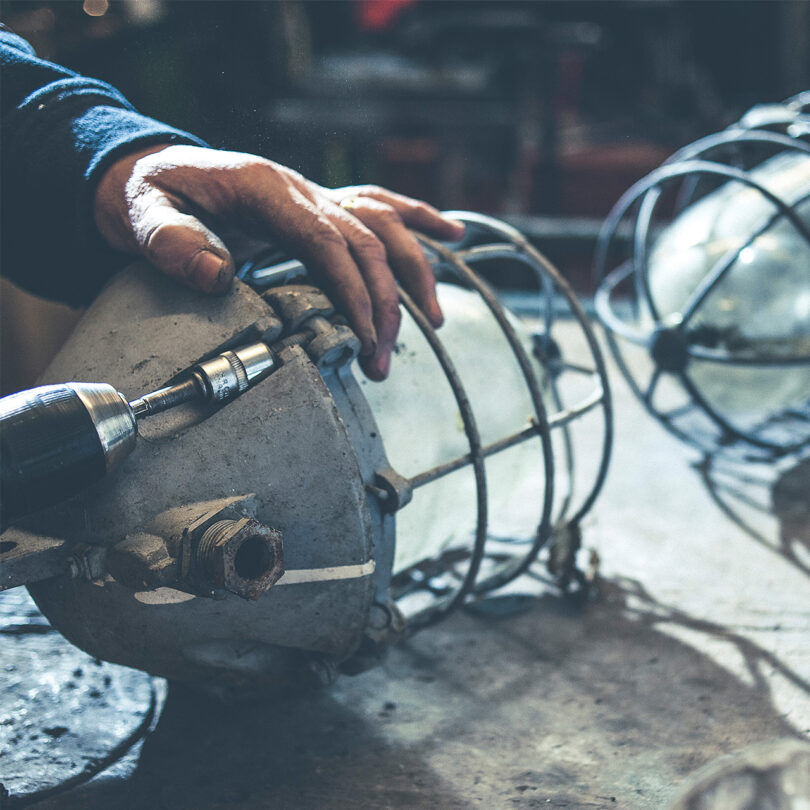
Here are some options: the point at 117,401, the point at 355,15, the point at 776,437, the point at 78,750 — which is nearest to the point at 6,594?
the point at 78,750

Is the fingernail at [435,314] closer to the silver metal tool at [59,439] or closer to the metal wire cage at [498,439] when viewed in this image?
the metal wire cage at [498,439]

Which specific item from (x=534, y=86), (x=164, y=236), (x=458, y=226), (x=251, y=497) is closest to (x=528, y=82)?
(x=534, y=86)

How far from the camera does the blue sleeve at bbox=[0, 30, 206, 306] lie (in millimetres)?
909

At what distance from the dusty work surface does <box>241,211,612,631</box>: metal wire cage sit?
85 millimetres

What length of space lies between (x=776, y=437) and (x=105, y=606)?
146 centimetres

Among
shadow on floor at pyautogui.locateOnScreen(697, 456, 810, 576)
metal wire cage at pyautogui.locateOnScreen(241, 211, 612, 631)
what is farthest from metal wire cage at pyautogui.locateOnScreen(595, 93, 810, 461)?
metal wire cage at pyautogui.locateOnScreen(241, 211, 612, 631)

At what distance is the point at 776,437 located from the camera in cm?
179

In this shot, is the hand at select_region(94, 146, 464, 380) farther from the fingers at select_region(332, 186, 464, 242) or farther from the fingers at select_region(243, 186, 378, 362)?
the fingers at select_region(332, 186, 464, 242)

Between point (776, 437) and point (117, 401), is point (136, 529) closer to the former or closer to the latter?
point (117, 401)

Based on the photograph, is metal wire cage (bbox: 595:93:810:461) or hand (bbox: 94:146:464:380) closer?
hand (bbox: 94:146:464:380)

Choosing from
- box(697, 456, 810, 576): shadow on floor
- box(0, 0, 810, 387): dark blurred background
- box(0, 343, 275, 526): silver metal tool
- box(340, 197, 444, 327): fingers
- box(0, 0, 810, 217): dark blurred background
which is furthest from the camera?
box(0, 0, 810, 217): dark blurred background

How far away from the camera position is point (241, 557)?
736 mm

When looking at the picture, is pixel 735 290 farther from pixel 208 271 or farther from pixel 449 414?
pixel 208 271

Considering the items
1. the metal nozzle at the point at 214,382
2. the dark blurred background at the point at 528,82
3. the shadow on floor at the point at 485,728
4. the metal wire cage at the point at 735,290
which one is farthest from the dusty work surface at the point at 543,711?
the dark blurred background at the point at 528,82
